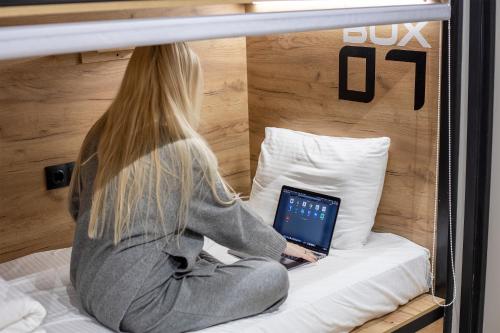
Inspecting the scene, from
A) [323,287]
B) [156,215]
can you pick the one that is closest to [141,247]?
[156,215]

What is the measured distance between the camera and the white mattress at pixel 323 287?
209cm

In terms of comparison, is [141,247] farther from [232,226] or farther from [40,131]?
[40,131]

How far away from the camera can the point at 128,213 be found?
6.45 feet

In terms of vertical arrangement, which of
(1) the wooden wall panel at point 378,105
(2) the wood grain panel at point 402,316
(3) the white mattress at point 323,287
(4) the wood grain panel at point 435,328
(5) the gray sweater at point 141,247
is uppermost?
(1) the wooden wall panel at point 378,105

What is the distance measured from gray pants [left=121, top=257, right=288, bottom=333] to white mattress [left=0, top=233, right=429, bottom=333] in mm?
37

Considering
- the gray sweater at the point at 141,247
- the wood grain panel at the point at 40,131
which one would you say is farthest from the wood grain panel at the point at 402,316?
the wood grain panel at the point at 40,131

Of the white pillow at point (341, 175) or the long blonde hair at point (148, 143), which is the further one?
the white pillow at point (341, 175)

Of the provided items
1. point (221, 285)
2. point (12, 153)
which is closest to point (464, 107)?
point (221, 285)

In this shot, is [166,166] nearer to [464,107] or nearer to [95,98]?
[95,98]

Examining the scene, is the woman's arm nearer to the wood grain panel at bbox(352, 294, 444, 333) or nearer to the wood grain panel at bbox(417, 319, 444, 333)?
the wood grain panel at bbox(352, 294, 444, 333)

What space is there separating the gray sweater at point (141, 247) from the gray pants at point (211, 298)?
3 centimetres

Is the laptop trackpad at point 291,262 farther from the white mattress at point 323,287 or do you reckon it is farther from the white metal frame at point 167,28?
the white metal frame at point 167,28

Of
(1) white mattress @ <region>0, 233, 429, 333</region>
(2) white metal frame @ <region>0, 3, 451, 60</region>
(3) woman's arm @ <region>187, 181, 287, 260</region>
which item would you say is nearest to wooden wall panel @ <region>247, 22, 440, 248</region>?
(1) white mattress @ <region>0, 233, 429, 333</region>

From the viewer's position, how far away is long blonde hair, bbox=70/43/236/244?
1.98m
